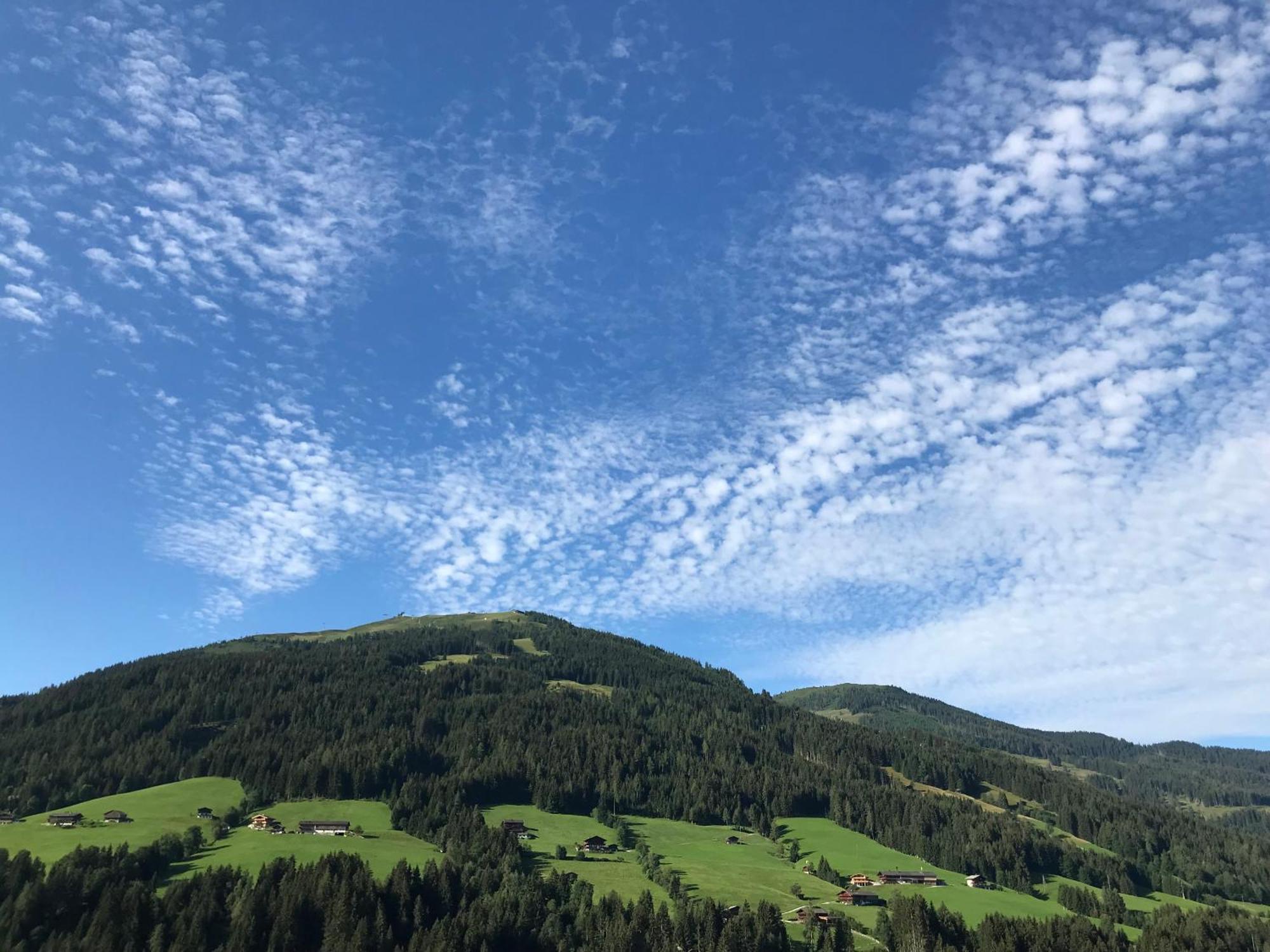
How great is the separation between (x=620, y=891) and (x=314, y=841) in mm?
65819

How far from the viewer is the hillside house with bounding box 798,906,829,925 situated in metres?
137

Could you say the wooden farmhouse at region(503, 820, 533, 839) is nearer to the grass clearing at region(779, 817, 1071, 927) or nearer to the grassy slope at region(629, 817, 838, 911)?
the grassy slope at region(629, 817, 838, 911)

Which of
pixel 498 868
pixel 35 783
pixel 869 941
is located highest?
pixel 35 783

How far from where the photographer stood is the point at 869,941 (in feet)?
437

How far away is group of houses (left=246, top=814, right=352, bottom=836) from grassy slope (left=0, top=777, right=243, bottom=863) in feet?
32.6

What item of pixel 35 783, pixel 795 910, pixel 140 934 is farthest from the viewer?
pixel 35 783

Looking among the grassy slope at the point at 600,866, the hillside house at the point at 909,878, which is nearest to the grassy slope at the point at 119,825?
the grassy slope at the point at 600,866

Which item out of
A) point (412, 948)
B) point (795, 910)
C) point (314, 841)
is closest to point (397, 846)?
point (314, 841)

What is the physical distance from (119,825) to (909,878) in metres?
177

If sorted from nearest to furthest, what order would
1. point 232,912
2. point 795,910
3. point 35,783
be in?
point 232,912 → point 795,910 → point 35,783

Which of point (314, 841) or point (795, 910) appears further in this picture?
point (314, 841)

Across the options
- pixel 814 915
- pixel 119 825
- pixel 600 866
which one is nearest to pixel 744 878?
pixel 600 866

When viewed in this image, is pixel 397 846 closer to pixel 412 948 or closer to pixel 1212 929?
pixel 412 948

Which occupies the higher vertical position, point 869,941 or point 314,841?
→ point 314,841
